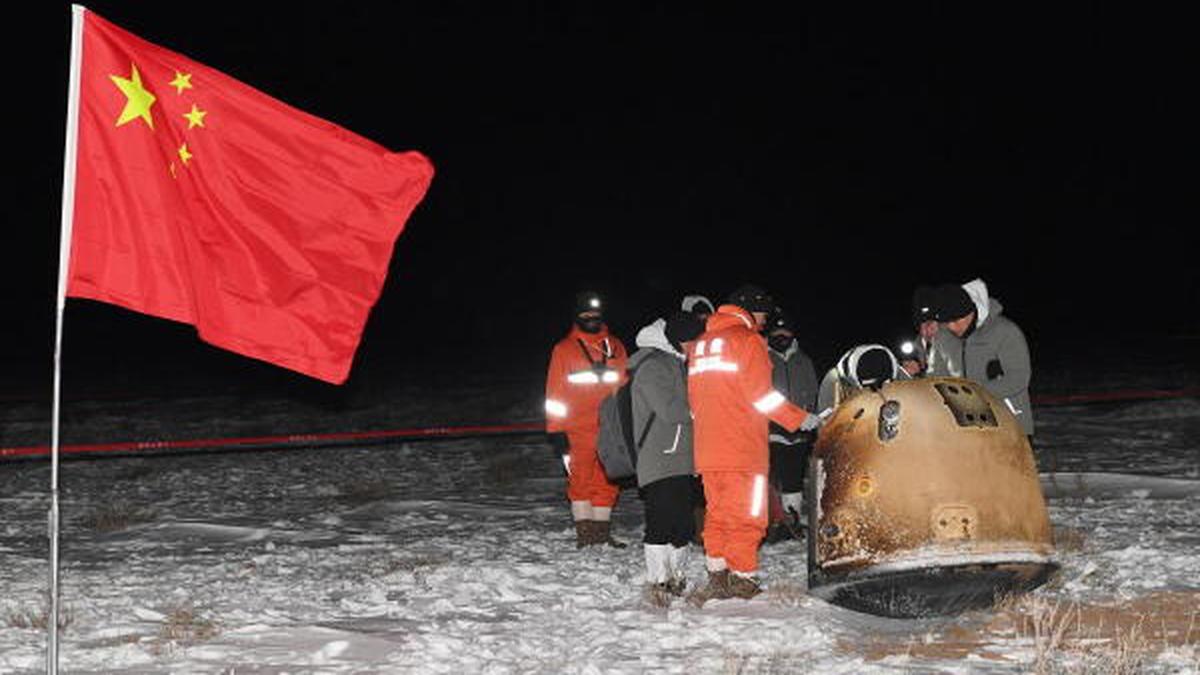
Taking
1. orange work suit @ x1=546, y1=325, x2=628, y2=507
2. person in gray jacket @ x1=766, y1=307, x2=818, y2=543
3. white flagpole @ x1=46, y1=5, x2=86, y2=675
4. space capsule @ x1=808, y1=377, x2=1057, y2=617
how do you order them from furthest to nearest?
person in gray jacket @ x1=766, y1=307, x2=818, y2=543, orange work suit @ x1=546, y1=325, x2=628, y2=507, space capsule @ x1=808, y1=377, x2=1057, y2=617, white flagpole @ x1=46, y1=5, x2=86, y2=675

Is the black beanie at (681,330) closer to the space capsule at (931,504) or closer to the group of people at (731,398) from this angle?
the group of people at (731,398)

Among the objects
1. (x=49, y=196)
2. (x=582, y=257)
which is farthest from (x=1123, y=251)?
(x=49, y=196)

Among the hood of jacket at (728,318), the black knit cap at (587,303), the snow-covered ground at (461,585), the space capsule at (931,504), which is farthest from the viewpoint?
the black knit cap at (587,303)

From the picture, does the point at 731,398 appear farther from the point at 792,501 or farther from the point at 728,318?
the point at 792,501

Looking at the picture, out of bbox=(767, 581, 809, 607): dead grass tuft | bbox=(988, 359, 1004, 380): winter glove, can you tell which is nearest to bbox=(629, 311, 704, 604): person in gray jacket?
bbox=(767, 581, 809, 607): dead grass tuft

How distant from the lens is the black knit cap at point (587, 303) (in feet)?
35.0

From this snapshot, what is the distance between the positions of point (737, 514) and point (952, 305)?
1.72 metres

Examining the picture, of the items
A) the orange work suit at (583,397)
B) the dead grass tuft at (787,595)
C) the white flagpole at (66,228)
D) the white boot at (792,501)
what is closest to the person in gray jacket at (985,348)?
the dead grass tuft at (787,595)

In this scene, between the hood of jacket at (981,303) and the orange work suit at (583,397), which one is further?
the orange work suit at (583,397)

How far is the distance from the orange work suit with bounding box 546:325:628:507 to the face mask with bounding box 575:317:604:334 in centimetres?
4

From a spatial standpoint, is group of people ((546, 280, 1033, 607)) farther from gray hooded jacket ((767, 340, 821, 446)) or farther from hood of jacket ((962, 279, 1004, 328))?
gray hooded jacket ((767, 340, 821, 446))

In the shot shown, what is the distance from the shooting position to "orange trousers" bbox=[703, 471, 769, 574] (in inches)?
333

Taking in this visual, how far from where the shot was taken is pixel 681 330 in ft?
29.4

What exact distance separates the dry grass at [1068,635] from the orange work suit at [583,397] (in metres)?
3.32
